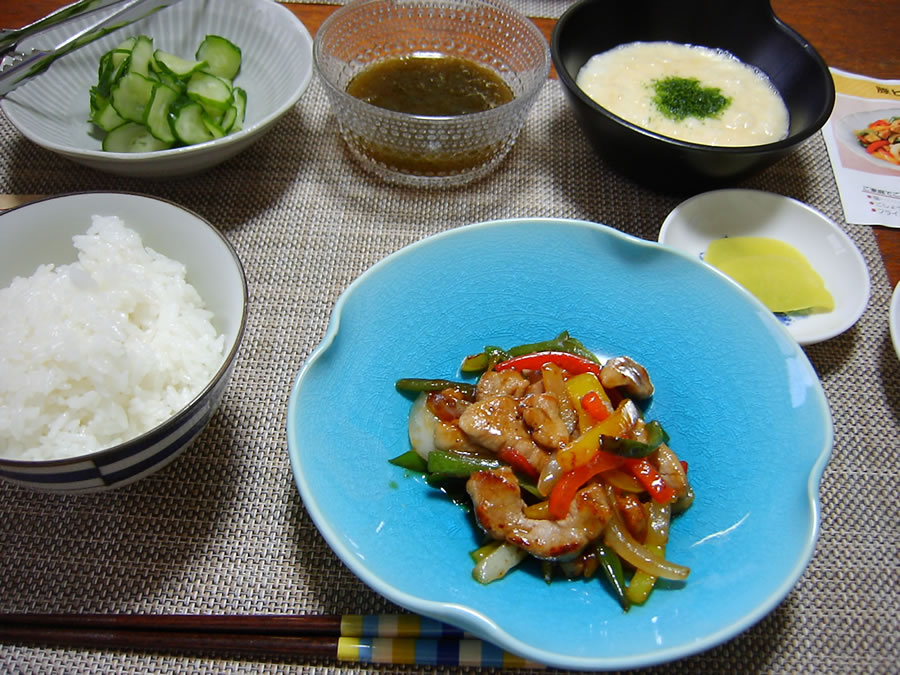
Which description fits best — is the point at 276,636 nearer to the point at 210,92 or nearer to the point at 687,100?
the point at 210,92

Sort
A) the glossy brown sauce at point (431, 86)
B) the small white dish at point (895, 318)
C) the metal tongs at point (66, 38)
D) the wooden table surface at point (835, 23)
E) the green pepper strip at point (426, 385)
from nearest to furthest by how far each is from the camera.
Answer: the green pepper strip at point (426, 385) < the small white dish at point (895, 318) < the metal tongs at point (66, 38) < the glossy brown sauce at point (431, 86) < the wooden table surface at point (835, 23)

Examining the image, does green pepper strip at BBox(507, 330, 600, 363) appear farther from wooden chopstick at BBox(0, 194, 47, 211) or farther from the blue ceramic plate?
wooden chopstick at BBox(0, 194, 47, 211)

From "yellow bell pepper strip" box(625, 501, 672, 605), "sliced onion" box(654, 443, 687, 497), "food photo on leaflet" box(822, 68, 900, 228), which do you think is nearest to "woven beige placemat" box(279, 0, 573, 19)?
"food photo on leaflet" box(822, 68, 900, 228)

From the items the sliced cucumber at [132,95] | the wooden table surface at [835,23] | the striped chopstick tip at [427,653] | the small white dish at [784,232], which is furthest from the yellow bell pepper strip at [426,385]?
the wooden table surface at [835,23]

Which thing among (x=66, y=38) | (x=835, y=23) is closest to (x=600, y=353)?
(x=66, y=38)

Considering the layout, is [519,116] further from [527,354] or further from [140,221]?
[140,221]

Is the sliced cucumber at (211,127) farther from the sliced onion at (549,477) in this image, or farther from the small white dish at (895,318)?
the small white dish at (895,318)
